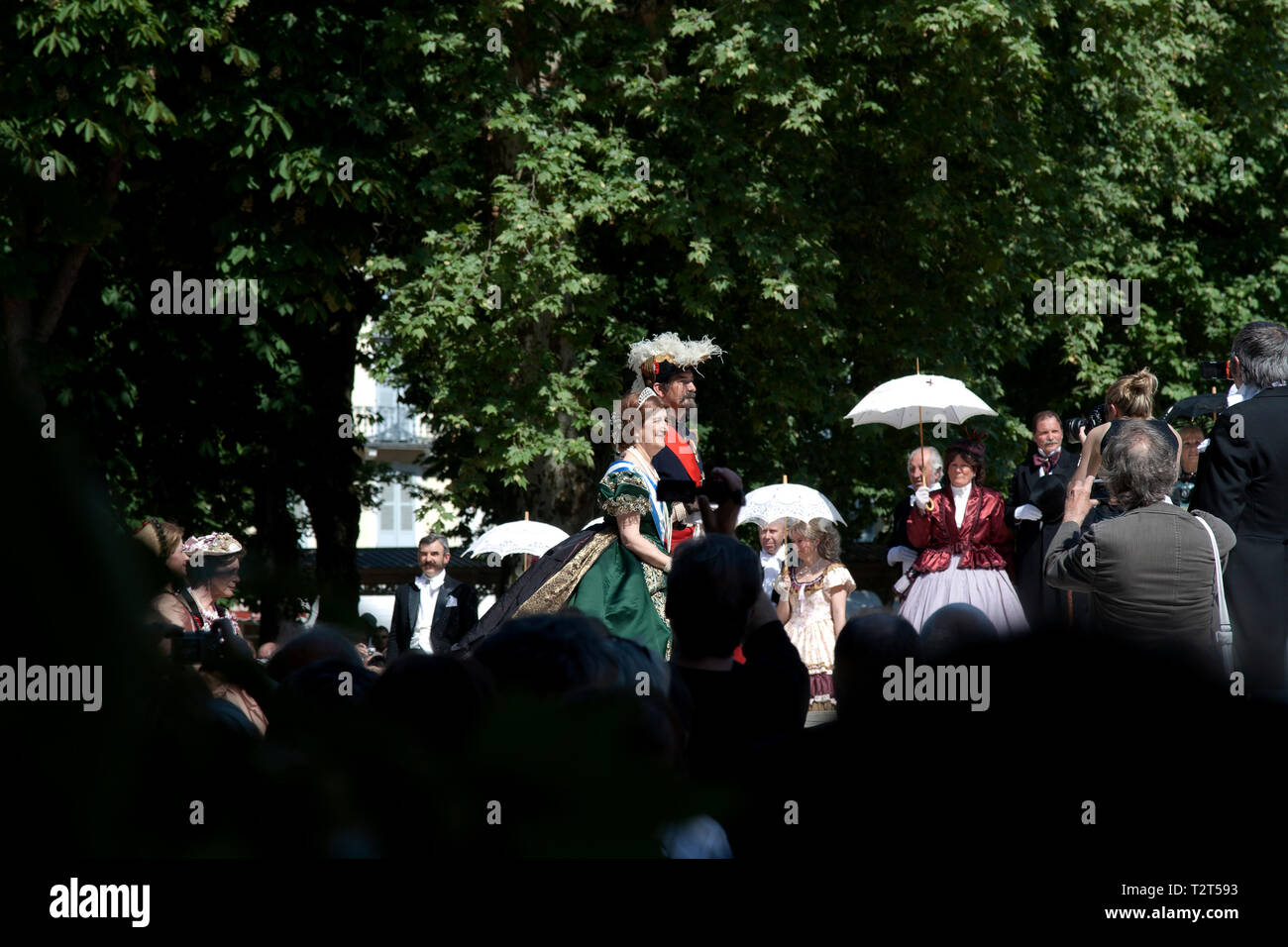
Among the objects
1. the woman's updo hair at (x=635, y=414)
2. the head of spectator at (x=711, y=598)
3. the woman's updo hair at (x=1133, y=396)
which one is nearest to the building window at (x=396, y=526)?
the woman's updo hair at (x=635, y=414)

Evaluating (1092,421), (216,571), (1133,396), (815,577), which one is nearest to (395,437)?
(815,577)

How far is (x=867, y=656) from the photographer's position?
78.5 inches

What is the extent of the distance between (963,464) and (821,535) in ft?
9.61

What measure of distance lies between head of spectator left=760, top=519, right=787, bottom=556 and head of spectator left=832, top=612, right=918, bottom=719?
9048 mm

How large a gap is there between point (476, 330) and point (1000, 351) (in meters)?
6.50

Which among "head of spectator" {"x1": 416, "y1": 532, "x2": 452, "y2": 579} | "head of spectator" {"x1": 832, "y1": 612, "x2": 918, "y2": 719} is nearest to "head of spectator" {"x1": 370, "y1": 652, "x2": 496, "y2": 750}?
"head of spectator" {"x1": 832, "y1": 612, "x2": 918, "y2": 719}

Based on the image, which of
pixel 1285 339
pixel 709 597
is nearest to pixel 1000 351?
pixel 1285 339

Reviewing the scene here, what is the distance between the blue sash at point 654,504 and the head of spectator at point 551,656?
14.3 feet

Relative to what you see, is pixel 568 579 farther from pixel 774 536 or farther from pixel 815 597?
pixel 774 536

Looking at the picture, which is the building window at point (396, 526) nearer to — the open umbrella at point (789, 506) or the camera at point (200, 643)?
the open umbrella at point (789, 506)

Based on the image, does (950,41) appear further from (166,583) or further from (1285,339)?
(166,583)

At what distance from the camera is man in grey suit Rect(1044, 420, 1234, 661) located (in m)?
4.25

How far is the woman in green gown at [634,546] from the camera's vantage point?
607 centimetres

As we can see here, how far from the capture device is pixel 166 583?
691 millimetres
